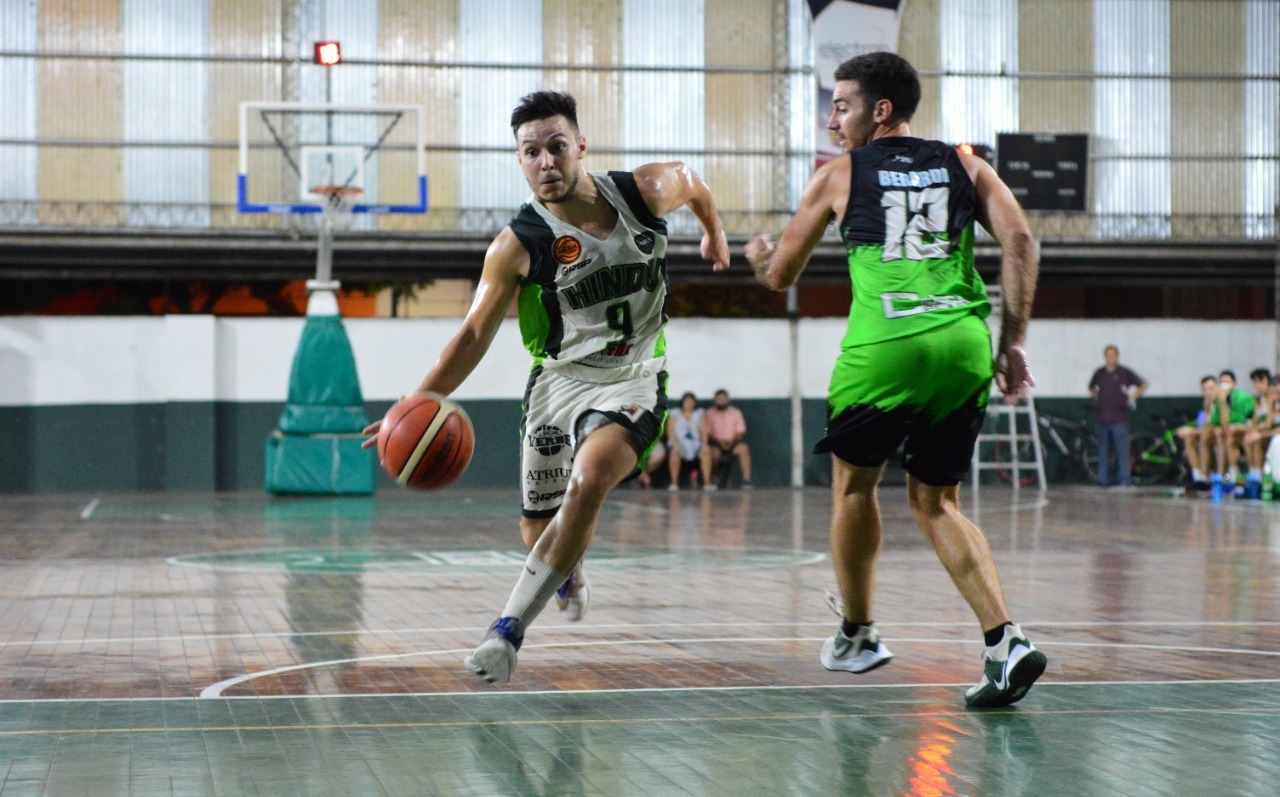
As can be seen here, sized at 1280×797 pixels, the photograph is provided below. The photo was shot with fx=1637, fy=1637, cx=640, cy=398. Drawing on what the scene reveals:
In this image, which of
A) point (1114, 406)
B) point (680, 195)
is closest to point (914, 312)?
point (680, 195)

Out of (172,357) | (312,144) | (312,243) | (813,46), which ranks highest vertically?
(813,46)

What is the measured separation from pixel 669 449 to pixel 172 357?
6978 millimetres

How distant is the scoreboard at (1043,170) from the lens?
25.0m

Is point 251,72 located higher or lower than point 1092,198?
higher

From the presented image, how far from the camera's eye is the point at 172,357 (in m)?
22.6

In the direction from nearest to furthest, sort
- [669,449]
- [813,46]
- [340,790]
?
1. [340,790]
2. [669,449]
3. [813,46]

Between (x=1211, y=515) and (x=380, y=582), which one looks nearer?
(x=380, y=582)

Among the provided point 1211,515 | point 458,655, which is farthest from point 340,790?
point 1211,515

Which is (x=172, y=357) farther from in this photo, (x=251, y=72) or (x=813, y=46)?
(x=813, y=46)

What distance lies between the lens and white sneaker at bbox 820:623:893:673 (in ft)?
18.7

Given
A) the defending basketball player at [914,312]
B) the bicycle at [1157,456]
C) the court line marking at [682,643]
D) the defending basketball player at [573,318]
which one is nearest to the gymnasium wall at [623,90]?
the bicycle at [1157,456]

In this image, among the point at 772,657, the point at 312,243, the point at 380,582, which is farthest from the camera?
the point at 312,243

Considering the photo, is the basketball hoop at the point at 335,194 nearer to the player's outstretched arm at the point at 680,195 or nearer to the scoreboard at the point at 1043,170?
the scoreboard at the point at 1043,170

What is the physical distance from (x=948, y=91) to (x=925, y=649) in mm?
20526
